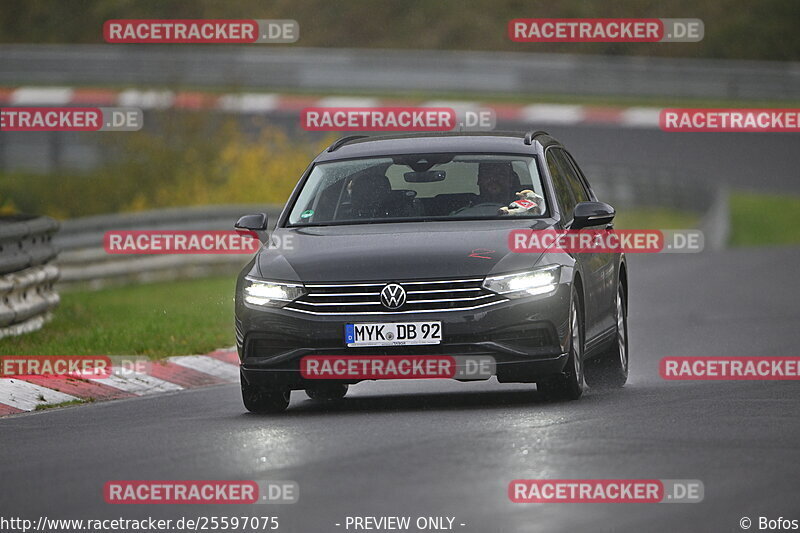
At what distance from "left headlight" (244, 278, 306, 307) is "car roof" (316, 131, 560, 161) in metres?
1.67

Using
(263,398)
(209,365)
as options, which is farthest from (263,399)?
(209,365)

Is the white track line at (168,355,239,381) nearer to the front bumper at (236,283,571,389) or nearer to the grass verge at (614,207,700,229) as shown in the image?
the front bumper at (236,283,571,389)

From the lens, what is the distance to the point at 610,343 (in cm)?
1230

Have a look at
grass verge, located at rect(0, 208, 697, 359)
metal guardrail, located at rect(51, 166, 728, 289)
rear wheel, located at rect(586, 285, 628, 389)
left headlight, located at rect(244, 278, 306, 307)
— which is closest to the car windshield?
left headlight, located at rect(244, 278, 306, 307)

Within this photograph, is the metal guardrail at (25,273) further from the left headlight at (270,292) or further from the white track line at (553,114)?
the white track line at (553,114)

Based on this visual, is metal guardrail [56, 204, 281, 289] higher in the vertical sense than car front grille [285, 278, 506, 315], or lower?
lower

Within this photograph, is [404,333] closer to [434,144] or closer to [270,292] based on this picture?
[270,292]

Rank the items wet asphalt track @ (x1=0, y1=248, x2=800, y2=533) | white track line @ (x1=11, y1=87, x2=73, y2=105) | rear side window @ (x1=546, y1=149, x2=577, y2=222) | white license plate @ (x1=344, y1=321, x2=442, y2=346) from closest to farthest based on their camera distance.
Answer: wet asphalt track @ (x1=0, y1=248, x2=800, y2=533) < white license plate @ (x1=344, y1=321, x2=442, y2=346) < rear side window @ (x1=546, y1=149, x2=577, y2=222) < white track line @ (x1=11, y1=87, x2=73, y2=105)

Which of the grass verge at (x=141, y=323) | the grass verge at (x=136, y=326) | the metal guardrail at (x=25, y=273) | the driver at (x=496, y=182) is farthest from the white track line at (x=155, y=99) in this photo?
the driver at (x=496, y=182)

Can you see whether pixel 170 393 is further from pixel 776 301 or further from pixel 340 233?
pixel 776 301

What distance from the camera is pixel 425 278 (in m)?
10.1

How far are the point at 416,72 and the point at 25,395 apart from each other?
3424 cm

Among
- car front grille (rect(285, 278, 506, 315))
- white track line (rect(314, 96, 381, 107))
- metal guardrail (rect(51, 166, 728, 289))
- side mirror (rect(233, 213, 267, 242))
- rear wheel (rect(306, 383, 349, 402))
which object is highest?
side mirror (rect(233, 213, 267, 242))

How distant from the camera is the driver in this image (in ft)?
37.2
